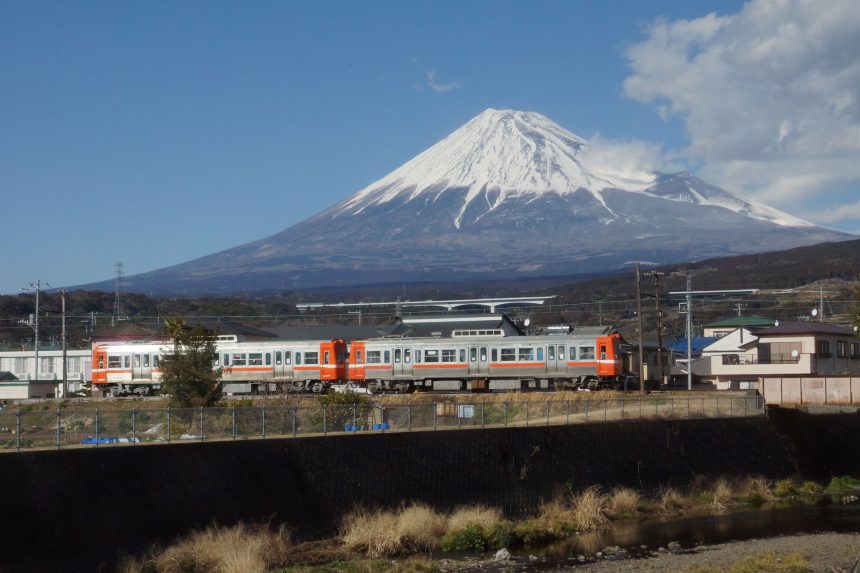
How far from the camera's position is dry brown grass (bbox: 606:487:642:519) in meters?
25.8

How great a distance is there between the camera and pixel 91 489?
17609 mm

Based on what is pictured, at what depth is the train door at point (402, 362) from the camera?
44.0 metres

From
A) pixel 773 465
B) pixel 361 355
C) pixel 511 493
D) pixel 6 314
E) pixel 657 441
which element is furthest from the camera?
pixel 6 314

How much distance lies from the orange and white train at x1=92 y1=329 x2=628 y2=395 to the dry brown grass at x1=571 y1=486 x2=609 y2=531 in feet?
52.9

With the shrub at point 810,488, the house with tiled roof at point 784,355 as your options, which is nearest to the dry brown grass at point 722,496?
the shrub at point 810,488

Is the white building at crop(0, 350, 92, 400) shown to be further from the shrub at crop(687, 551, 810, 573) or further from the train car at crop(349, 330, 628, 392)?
the shrub at crop(687, 551, 810, 573)

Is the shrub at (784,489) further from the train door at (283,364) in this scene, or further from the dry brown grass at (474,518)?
the train door at (283,364)

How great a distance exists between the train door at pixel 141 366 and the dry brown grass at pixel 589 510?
85.8ft

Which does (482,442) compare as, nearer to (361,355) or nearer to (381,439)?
(381,439)

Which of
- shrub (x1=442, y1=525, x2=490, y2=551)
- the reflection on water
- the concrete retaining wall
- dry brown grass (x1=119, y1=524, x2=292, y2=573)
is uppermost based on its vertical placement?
the concrete retaining wall

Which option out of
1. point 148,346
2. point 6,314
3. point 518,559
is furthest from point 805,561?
point 6,314

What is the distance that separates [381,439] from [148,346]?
87.8 ft

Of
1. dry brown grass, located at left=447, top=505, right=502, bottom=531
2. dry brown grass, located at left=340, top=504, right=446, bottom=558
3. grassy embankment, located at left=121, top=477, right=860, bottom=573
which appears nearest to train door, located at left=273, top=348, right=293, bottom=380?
grassy embankment, located at left=121, top=477, right=860, bottom=573

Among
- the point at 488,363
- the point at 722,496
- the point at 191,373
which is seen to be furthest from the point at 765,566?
the point at 488,363
